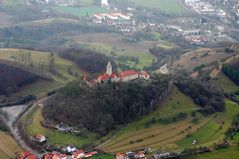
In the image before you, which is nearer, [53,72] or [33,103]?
[33,103]

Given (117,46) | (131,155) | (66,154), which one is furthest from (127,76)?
(117,46)

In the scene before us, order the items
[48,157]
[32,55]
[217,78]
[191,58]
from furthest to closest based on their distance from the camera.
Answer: [191,58], [32,55], [217,78], [48,157]

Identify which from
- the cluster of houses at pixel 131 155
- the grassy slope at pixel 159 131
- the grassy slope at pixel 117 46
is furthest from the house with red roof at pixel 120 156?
the grassy slope at pixel 117 46

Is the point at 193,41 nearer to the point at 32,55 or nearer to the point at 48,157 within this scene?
the point at 32,55

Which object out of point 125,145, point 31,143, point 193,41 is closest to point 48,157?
point 31,143

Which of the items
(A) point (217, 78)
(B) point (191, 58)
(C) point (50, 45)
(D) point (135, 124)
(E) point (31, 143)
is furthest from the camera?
(C) point (50, 45)

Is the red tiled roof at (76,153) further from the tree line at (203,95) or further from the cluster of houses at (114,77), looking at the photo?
the tree line at (203,95)

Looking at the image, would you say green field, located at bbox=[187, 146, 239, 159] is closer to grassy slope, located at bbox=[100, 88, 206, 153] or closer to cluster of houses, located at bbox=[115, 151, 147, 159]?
grassy slope, located at bbox=[100, 88, 206, 153]

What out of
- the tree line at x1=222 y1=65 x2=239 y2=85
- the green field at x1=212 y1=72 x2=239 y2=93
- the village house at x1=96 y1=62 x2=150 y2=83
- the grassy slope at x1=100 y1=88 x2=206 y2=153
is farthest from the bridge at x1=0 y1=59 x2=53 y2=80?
the tree line at x1=222 y1=65 x2=239 y2=85
